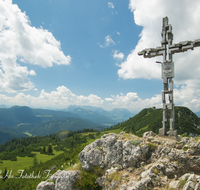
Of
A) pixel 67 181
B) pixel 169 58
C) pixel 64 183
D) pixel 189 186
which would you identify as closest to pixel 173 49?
pixel 169 58

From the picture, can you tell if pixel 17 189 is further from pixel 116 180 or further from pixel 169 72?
pixel 169 72

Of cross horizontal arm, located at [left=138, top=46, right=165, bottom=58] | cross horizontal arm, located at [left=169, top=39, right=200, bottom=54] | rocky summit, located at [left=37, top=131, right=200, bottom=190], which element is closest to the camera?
rocky summit, located at [left=37, top=131, right=200, bottom=190]

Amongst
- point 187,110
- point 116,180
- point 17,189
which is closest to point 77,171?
point 116,180

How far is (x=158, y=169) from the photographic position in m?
10.3

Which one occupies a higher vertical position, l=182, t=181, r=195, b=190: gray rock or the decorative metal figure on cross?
the decorative metal figure on cross

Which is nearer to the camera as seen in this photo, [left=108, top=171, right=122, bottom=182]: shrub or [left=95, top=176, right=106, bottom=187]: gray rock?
[left=108, top=171, right=122, bottom=182]: shrub

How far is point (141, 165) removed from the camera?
1209cm

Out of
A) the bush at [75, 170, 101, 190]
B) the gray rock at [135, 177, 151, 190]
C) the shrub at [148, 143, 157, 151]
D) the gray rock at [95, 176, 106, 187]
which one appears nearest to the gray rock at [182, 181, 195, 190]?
the gray rock at [135, 177, 151, 190]

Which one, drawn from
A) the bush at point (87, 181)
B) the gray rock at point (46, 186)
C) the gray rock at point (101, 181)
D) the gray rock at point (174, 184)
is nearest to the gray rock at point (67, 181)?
the bush at point (87, 181)

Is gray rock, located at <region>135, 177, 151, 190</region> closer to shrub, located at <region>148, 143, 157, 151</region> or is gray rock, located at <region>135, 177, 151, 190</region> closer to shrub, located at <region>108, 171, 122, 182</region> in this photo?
shrub, located at <region>108, 171, 122, 182</region>

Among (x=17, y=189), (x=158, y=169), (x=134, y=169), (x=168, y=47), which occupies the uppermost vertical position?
(x=168, y=47)

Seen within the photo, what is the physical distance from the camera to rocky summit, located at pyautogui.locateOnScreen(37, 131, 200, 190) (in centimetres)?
958

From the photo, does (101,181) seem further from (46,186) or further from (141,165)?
(46,186)

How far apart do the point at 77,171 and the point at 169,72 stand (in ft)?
55.4
